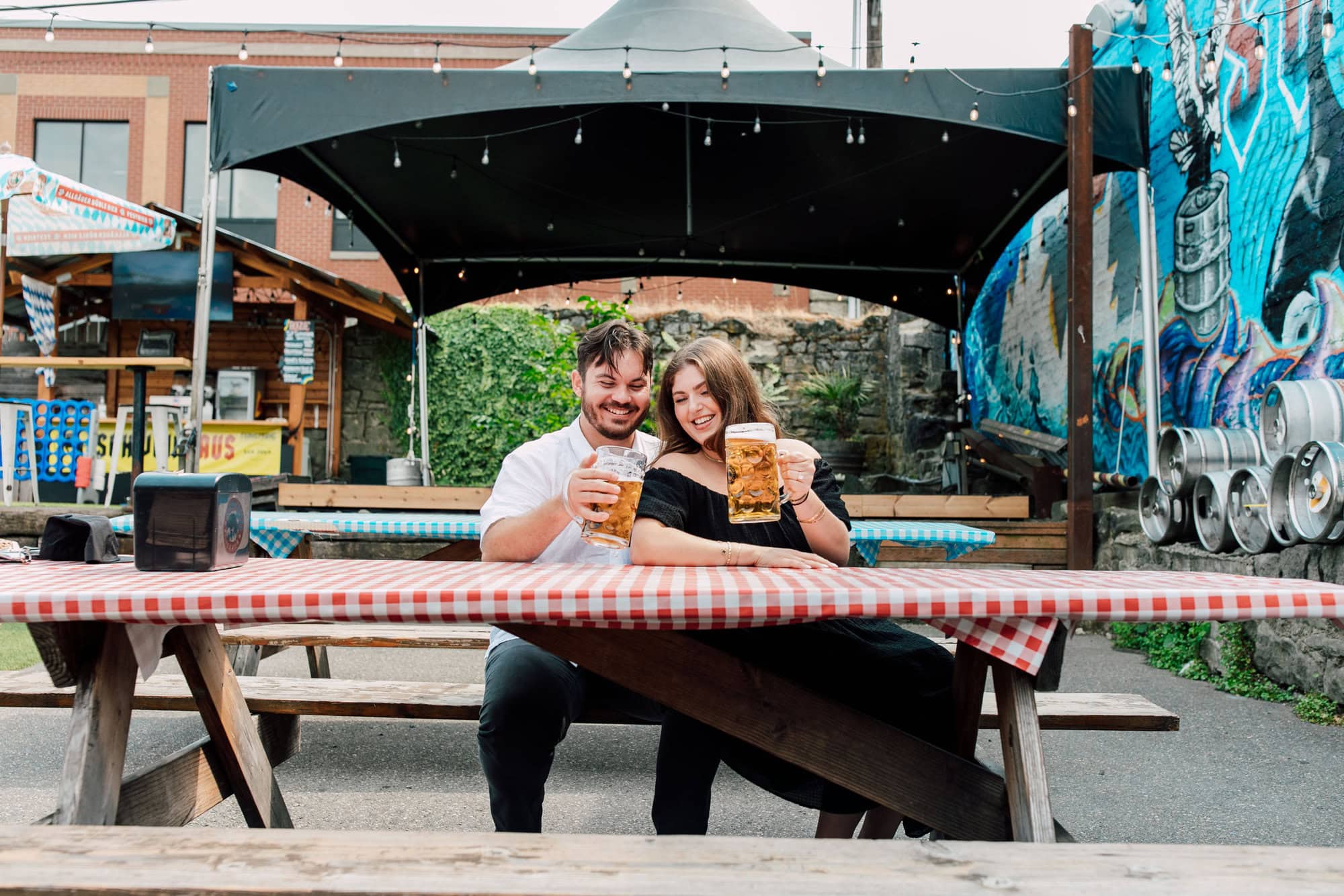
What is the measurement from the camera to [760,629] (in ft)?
5.29

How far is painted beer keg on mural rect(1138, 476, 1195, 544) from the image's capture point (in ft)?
14.5

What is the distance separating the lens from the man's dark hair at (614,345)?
2096 millimetres

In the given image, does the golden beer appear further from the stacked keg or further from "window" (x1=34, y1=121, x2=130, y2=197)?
"window" (x1=34, y1=121, x2=130, y2=197)

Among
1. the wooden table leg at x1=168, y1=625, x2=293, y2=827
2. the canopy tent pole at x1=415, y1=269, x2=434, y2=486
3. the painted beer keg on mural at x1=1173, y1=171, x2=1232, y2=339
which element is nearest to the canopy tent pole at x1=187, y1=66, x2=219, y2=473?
the canopy tent pole at x1=415, y1=269, x2=434, y2=486

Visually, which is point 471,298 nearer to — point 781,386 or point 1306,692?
point 781,386

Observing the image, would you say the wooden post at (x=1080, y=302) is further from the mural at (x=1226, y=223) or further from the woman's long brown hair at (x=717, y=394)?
the woman's long brown hair at (x=717, y=394)

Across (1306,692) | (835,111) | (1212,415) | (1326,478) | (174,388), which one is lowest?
(1306,692)

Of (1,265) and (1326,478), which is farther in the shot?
(1,265)

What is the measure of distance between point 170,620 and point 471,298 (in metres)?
8.61

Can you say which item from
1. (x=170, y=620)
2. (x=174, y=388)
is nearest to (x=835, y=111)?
(x=170, y=620)

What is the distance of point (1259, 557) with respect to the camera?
13.1 ft

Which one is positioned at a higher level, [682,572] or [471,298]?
[471,298]

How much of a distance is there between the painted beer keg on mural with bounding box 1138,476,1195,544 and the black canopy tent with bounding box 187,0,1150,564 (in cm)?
220

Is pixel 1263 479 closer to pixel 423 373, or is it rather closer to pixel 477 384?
pixel 423 373
